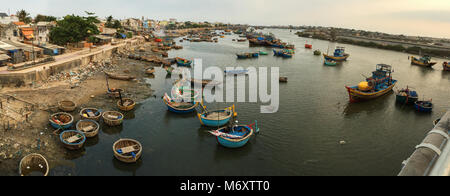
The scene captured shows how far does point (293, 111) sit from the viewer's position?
27094 millimetres

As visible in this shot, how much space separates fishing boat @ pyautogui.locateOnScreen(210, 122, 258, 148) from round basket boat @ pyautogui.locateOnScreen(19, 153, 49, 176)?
11.2m

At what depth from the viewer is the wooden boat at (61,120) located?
18.8 m

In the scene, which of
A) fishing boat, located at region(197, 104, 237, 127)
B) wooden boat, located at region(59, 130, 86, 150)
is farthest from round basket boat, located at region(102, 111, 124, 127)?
fishing boat, located at region(197, 104, 237, 127)

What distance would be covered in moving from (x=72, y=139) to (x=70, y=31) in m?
34.2

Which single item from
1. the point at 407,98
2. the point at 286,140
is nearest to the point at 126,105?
the point at 286,140

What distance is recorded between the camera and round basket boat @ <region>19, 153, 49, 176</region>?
1420 centimetres

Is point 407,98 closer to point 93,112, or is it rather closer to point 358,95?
point 358,95

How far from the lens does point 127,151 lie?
16.7 m

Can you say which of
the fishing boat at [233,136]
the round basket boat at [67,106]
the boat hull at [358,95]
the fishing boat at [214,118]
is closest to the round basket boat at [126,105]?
the round basket boat at [67,106]

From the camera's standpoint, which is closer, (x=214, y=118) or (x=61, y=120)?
(x=61, y=120)

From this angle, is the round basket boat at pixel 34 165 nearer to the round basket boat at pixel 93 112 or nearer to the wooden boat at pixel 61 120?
the wooden boat at pixel 61 120

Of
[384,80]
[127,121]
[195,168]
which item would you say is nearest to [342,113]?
[384,80]
